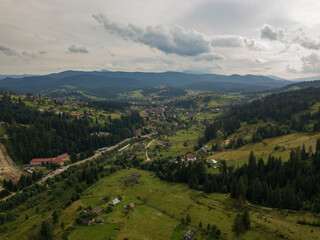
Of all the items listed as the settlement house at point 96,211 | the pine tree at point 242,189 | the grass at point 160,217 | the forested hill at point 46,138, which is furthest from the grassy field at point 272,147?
the forested hill at point 46,138

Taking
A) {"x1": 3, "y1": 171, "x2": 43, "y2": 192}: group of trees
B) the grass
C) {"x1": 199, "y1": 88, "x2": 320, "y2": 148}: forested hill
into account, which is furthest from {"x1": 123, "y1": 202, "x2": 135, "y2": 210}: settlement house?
{"x1": 199, "y1": 88, "x2": 320, "y2": 148}: forested hill

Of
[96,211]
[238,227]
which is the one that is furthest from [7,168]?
[238,227]

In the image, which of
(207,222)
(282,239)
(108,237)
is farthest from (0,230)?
(282,239)

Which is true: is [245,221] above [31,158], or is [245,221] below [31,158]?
above

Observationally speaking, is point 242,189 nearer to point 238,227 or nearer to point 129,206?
point 238,227

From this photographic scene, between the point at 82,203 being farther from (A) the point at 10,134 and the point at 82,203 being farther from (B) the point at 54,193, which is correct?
(A) the point at 10,134
